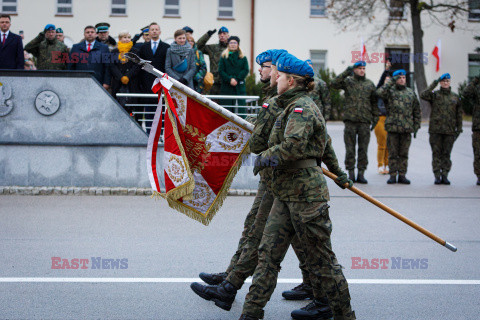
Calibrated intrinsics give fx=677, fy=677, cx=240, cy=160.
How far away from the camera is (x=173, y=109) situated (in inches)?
232

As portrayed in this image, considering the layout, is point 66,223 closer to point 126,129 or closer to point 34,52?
point 126,129

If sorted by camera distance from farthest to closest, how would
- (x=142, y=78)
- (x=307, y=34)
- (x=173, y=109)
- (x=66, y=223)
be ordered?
(x=307, y=34) → (x=142, y=78) → (x=66, y=223) → (x=173, y=109)

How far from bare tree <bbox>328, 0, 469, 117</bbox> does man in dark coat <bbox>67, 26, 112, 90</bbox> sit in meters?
19.1

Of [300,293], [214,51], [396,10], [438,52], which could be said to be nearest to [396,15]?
[396,10]

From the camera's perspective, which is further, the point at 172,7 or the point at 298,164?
the point at 172,7

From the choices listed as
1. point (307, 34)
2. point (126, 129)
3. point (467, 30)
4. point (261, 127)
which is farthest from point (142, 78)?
point (467, 30)

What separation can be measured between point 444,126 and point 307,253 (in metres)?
8.94

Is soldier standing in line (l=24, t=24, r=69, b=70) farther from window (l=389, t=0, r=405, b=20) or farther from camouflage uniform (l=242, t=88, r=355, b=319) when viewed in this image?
window (l=389, t=0, r=405, b=20)

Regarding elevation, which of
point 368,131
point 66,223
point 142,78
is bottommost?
point 66,223

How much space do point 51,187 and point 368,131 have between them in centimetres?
593

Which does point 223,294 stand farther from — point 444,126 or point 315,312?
point 444,126

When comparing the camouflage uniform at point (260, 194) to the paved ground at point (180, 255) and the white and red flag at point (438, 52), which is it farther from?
the white and red flag at point (438, 52)

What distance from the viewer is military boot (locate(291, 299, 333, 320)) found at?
529cm

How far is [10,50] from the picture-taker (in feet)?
40.1
